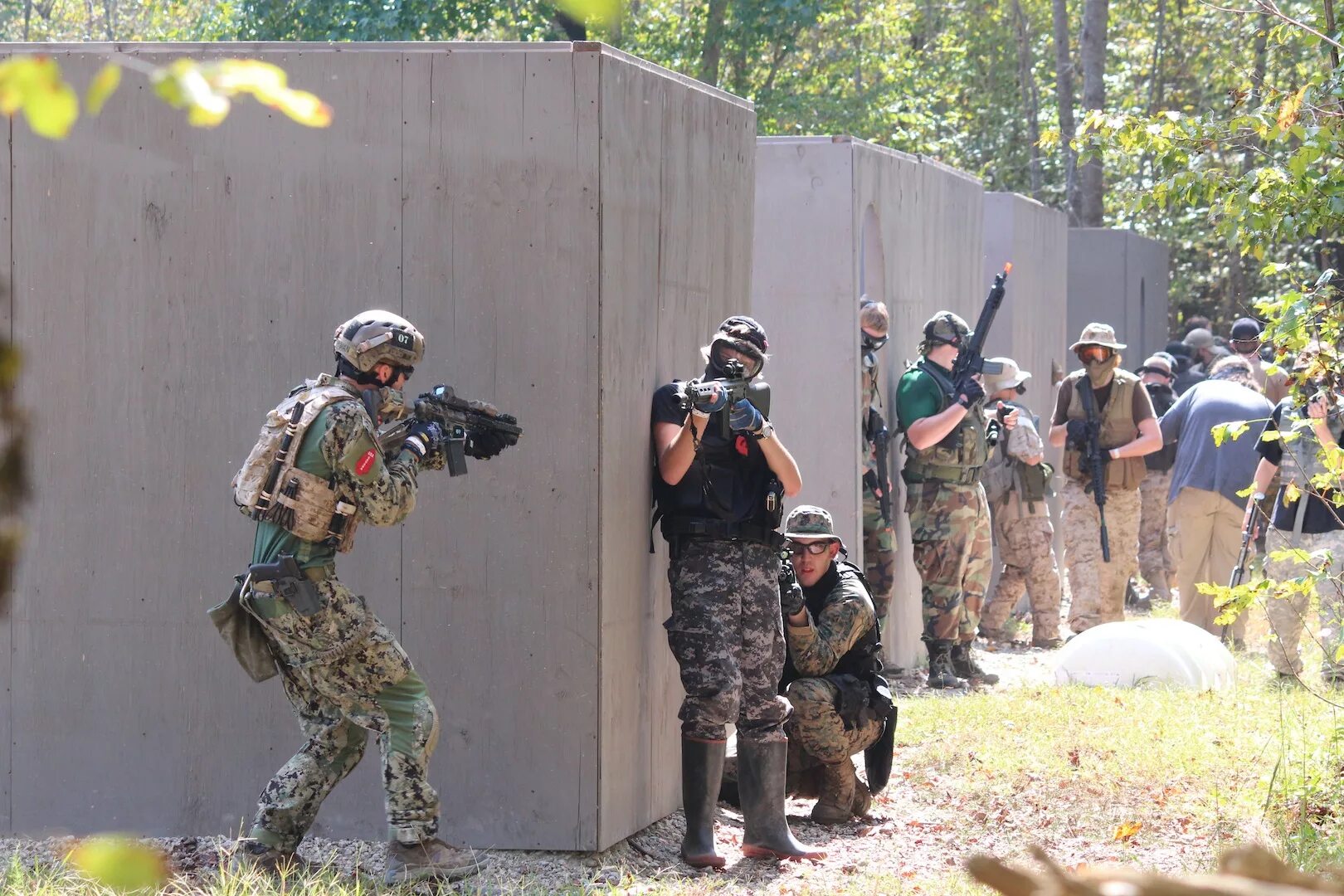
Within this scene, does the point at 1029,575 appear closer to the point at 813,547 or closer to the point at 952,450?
the point at 952,450

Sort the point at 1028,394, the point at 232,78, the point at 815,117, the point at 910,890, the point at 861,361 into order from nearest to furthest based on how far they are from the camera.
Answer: the point at 232,78
the point at 910,890
the point at 861,361
the point at 1028,394
the point at 815,117

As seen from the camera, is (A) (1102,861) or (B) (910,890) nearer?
(B) (910,890)

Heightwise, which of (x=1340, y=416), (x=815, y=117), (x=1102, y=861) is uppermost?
(x=815, y=117)

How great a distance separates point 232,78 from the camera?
101cm

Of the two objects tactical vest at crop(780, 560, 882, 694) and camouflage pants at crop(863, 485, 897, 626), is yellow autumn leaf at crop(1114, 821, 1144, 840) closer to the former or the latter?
tactical vest at crop(780, 560, 882, 694)

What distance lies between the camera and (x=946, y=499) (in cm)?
883

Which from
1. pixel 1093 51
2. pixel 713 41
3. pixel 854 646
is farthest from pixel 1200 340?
pixel 854 646

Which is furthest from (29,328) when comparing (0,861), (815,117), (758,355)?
(815,117)

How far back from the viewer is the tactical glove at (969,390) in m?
8.71

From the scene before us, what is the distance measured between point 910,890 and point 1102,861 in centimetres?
78

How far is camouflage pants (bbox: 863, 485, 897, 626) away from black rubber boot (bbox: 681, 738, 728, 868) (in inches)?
142

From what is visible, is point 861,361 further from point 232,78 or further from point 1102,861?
point 232,78

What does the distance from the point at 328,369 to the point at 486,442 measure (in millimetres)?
837

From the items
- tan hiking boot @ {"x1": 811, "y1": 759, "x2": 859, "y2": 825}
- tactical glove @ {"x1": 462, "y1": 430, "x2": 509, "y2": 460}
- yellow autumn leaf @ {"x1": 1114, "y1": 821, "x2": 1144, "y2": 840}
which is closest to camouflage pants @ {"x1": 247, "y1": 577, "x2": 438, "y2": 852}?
tactical glove @ {"x1": 462, "y1": 430, "x2": 509, "y2": 460}
